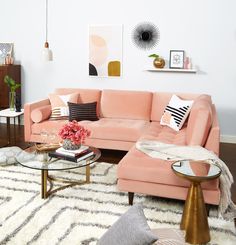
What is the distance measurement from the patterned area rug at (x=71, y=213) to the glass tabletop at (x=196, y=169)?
47 centimetres

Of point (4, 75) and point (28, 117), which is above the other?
point (4, 75)

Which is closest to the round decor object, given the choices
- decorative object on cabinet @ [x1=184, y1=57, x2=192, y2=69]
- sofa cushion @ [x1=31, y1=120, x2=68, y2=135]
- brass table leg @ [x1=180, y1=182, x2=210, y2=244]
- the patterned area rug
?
the patterned area rug

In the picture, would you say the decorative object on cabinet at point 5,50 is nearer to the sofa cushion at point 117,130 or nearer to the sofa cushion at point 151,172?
the sofa cushion at point 117,130

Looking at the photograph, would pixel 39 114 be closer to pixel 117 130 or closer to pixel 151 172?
pixel 117 130

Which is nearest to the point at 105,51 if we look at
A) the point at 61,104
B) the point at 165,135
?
the point at 61,104

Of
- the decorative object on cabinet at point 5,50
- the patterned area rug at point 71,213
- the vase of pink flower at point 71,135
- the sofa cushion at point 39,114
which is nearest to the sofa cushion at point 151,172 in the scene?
the patterned area rug at point 71,213

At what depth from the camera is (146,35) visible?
517cm

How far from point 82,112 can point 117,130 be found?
66 centimetres

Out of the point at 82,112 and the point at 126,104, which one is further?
the point at 126,104

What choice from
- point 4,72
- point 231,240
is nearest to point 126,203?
point 231,240

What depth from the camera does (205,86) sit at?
5.06 metres

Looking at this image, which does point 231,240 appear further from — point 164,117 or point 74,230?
point 164,117

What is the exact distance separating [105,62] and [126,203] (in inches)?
117

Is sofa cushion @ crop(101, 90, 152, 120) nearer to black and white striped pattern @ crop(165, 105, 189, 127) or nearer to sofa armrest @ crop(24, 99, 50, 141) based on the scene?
black and white striped pattern @ crop(165, 105, 189, 127)
